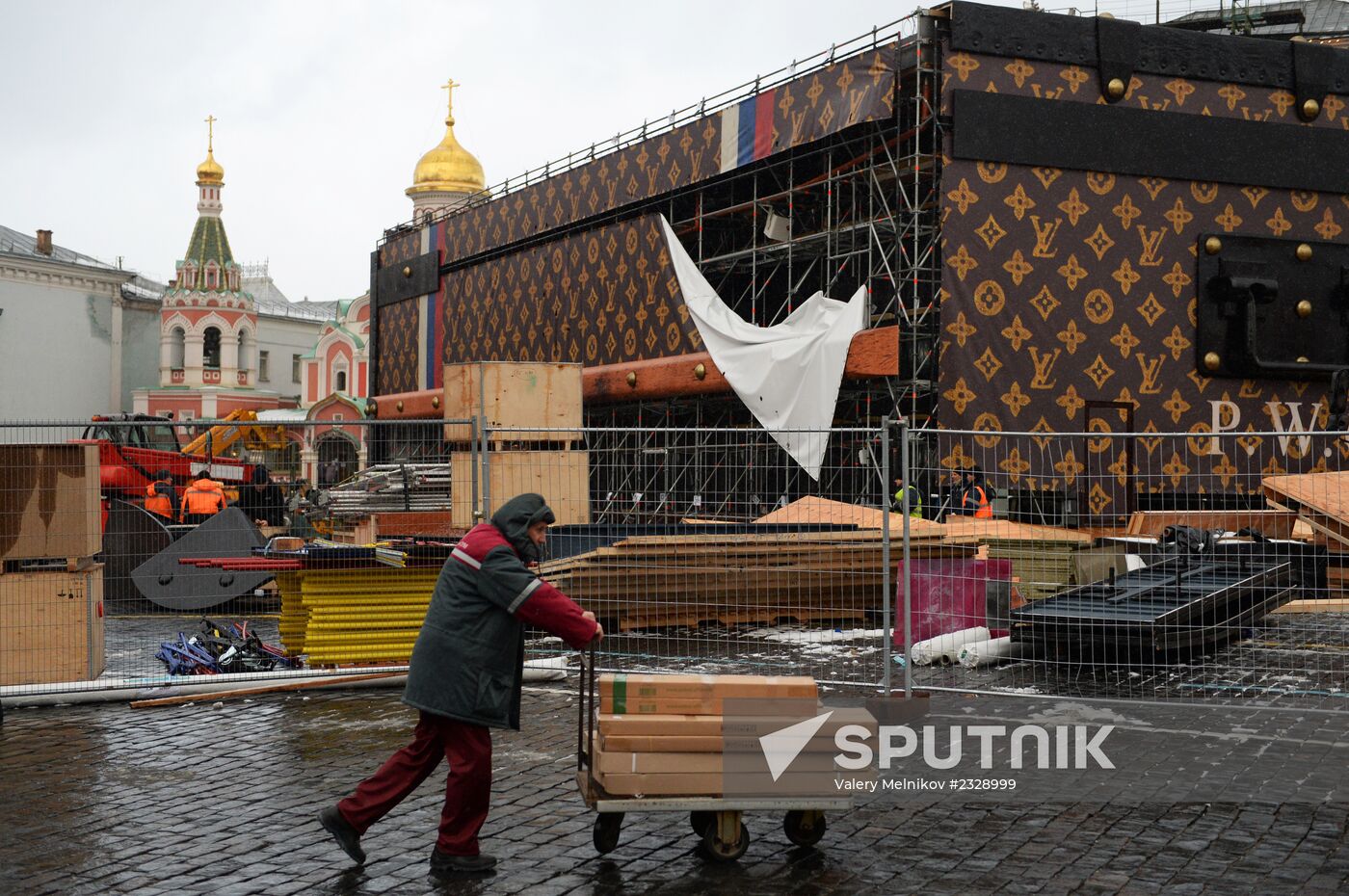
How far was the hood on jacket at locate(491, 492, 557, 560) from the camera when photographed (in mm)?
6410

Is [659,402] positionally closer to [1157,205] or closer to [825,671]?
[1157,205]

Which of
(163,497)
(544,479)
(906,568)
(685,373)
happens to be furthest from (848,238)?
(906,568)

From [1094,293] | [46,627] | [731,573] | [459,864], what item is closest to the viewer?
[459,864]

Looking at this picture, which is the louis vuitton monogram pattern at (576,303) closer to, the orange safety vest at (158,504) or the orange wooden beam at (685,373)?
the orange wooden beam at (685,373)

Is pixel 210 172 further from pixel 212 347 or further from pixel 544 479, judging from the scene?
pixel 544 479

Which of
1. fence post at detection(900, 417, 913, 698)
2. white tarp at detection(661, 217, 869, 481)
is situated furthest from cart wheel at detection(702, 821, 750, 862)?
white tarp at detection(661, 217, 869, 481)

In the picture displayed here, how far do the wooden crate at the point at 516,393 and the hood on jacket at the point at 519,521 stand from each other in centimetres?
1016

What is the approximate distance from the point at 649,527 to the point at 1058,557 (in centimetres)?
424

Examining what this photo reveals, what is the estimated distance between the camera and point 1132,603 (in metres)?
11.7

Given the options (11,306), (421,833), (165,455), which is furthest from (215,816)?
(11,306)

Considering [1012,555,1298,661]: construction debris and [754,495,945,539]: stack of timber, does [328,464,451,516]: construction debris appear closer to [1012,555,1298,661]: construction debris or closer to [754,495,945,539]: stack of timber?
[754,495,945,539]: stack of timber

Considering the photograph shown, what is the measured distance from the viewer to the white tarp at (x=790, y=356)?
2209 centimetres

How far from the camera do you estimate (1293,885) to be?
5.81m

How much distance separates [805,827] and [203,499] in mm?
15589
